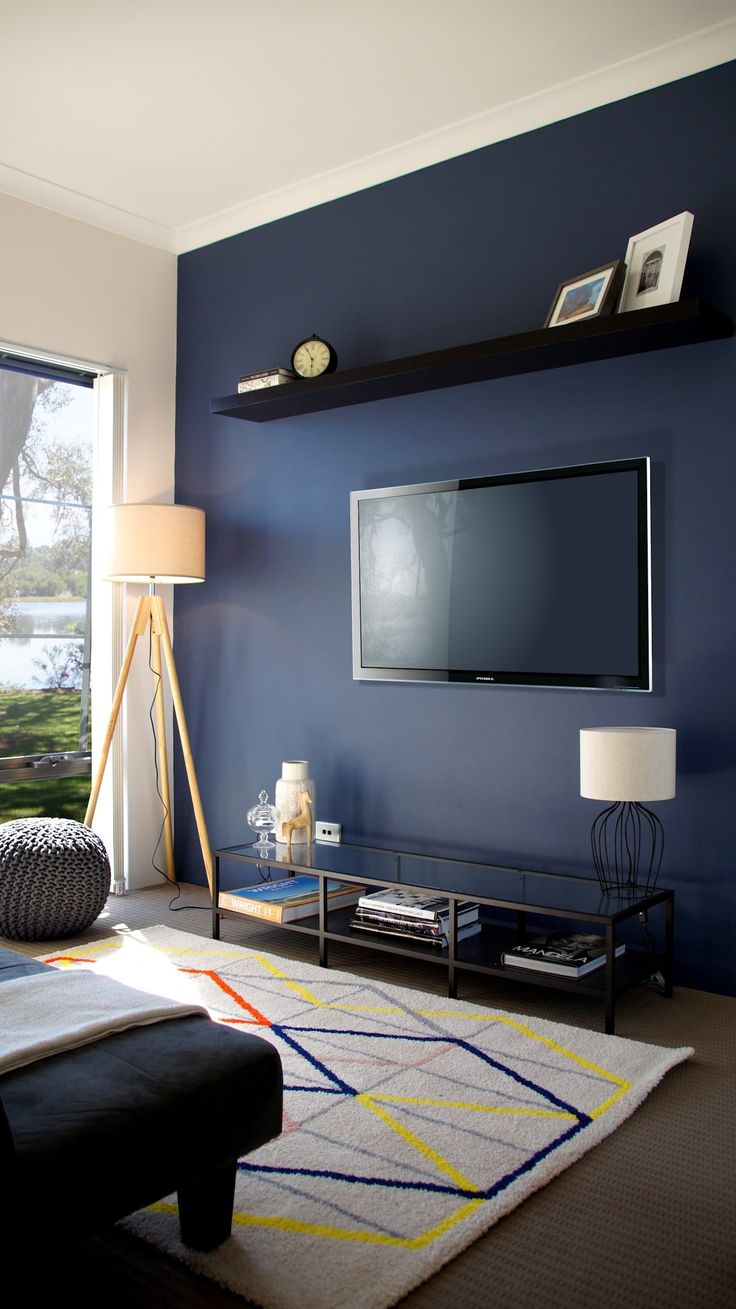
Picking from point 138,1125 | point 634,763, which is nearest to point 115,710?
point 634,763

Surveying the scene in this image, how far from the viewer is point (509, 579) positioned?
12.5 ft

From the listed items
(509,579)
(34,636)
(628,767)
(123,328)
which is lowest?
(628,767)

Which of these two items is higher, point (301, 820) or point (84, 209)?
point (84, 209)

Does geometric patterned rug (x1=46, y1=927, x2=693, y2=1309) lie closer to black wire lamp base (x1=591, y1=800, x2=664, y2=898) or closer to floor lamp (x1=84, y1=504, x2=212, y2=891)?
black wire lamp base (x1=591, y1=800, x2=664, y2=898)

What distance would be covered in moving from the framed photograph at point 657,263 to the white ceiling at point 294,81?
1.82ft

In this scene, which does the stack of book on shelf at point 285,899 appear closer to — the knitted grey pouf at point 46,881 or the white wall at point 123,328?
the knitted grey pouf at point 46,881

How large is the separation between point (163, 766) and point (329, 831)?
41.0 inches

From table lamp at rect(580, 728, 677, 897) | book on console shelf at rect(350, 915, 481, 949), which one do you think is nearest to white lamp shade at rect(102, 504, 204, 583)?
book on console shelf at rect(350, 915, 481, 949)

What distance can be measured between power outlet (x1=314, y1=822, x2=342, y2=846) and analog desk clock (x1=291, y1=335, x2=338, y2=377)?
1.80m

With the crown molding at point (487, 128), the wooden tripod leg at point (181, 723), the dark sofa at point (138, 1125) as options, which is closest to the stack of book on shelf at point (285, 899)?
the wooden tripod leg at point (181, 723)

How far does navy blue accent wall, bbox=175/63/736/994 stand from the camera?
3393mm

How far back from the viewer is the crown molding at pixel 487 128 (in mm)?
3395

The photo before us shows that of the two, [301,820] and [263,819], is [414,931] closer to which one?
[301,820]

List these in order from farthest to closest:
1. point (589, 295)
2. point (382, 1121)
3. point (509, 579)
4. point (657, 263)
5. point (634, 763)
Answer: point (509, 579), point (589, 295), point (657, 263), point (634, 763), point (382, 1121)
